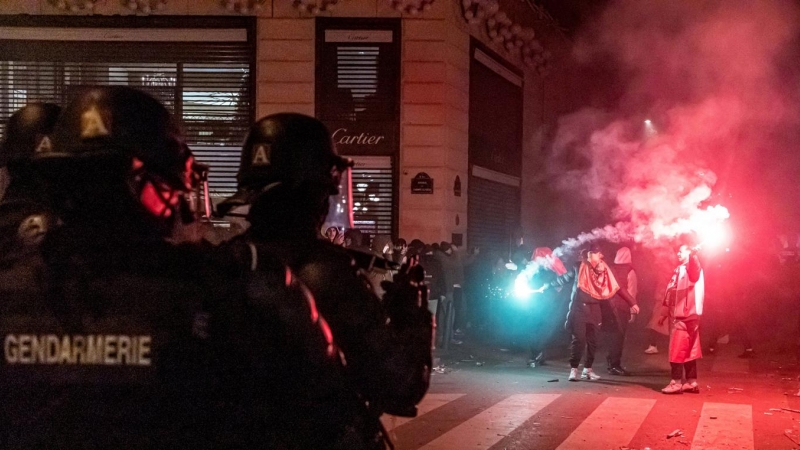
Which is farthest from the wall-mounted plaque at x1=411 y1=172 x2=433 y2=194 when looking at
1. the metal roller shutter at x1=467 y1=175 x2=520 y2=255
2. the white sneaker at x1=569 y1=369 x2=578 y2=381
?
the white sneaker at x1=569 y1=369 x2=578 y2=381

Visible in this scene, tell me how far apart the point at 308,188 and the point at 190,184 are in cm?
55

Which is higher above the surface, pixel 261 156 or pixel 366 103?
pixel 366 103

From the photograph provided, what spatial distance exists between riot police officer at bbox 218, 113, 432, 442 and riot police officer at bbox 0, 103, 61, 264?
543 millimetres

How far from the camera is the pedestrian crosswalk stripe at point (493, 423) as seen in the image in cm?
705

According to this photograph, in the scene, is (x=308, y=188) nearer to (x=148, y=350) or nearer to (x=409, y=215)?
(x=148, y=350)

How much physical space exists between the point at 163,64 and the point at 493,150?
7.15 meters

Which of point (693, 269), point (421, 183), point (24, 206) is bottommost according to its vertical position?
point (693, 269)

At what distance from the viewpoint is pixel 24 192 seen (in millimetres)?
3025

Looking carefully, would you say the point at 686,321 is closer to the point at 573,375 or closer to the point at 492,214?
the point at 573,375

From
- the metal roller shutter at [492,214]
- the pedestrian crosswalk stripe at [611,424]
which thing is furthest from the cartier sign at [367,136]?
the pedestrian crosswalk stripe at [611,424]

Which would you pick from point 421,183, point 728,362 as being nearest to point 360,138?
point 421,183

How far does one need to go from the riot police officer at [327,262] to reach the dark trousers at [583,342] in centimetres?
853

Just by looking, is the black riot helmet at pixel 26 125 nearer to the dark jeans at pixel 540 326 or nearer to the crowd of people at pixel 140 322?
the crowd of people at pixel 140 322

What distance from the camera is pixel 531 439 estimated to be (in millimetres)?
7242
